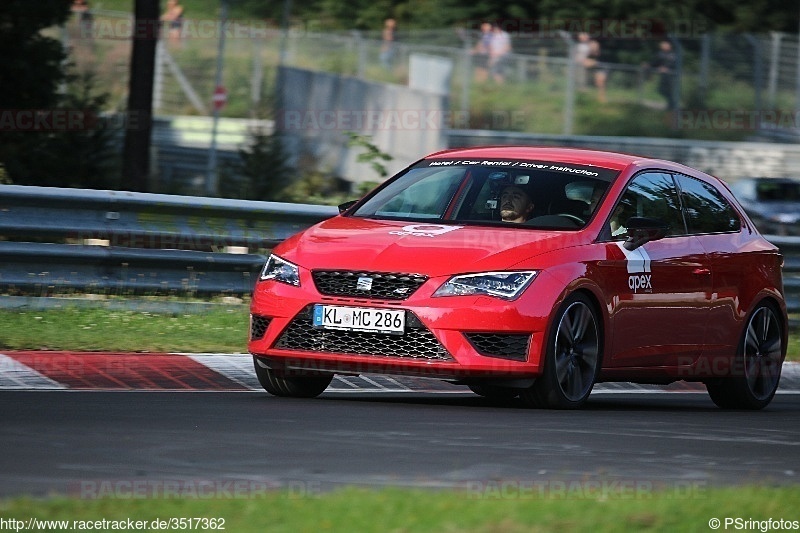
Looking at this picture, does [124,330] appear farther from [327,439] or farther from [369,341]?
[327,439]

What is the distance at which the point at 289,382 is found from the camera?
9867 millimetres

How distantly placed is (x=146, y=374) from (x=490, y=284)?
7.71 feet

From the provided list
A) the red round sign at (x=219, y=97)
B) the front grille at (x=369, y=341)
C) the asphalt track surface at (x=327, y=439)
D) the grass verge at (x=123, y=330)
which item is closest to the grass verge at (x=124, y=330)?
the grass verge at (x=123, y=330)

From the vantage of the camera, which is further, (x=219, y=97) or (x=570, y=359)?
(x=219, y=97)

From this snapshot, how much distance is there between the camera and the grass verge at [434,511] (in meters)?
5.26

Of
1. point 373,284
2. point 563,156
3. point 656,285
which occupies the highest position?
point 563,156

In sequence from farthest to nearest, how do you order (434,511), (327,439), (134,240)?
(134,240) < (327,439) < (434,511)

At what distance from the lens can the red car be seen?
29.9 ft

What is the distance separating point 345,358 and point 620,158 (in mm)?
2464

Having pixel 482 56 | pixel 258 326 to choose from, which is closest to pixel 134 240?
pixel 258 326

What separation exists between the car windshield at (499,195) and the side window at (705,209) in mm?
902

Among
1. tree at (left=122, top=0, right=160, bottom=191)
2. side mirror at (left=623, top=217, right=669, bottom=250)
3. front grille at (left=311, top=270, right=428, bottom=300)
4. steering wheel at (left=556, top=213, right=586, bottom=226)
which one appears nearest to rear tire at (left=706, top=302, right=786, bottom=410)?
side mirror at (left=623, top=217, right=669, bottom=250)

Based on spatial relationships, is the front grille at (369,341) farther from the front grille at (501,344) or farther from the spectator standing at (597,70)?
the spectator standing at (597,70)

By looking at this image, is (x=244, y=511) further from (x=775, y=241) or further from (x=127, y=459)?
(x=775, y=241)
